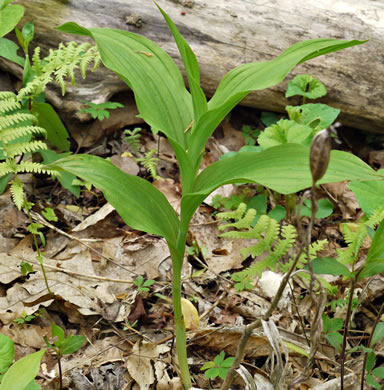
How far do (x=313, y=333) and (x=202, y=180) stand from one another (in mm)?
641

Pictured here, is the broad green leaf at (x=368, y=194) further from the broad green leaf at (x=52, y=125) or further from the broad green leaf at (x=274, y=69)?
the broad green leaf at (x=52, y=125)

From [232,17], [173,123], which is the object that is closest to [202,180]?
[173,123]

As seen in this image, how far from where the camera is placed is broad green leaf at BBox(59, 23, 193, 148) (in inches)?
61.4

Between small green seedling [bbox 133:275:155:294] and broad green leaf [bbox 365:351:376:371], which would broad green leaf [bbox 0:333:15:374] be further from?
broad green leaf [bbox 365:351:376:371]

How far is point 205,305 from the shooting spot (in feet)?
7.73

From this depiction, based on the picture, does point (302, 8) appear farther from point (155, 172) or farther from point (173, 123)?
point (173, 123)

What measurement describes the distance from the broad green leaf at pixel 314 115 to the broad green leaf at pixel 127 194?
1.45m

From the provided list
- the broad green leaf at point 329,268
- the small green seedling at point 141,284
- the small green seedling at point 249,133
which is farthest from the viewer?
the small green seedling at point 249,133

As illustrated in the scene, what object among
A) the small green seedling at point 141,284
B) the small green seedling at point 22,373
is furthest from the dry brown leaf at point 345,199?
the small green seedling at point 22,373

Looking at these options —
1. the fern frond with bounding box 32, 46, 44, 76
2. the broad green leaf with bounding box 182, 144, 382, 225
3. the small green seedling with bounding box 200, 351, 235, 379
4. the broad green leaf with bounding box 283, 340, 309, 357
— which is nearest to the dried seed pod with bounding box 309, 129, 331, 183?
the broad green leaf with bounding box 182, 144, 382, 225

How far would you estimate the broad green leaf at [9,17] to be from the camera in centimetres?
244

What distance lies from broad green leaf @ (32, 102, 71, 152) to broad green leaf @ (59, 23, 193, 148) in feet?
4.23

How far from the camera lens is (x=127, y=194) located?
1546mm

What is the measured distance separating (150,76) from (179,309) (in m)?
0.87
